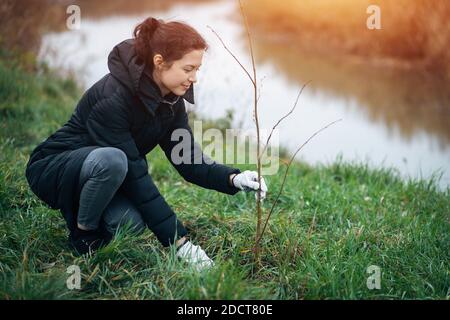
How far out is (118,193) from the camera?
2.28 meters

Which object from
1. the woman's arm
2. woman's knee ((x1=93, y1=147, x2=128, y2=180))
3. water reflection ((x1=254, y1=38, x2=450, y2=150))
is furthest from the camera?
water reflection ((x1=254, y1=38, x2=450, y2=150))

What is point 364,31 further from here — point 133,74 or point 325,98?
point 133,74

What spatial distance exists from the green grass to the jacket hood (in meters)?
0.62

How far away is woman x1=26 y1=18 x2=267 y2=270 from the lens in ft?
6.81

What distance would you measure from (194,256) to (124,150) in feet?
1.80

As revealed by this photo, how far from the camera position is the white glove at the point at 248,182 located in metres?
2.15

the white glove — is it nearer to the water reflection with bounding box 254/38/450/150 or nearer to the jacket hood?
the jacket hood

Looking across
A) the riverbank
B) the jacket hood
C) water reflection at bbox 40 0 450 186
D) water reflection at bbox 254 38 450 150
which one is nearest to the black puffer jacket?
the jacket hood

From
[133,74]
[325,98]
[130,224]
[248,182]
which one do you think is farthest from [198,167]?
[325,98]

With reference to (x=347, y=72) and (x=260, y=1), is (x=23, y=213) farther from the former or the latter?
(x=260, y=1)

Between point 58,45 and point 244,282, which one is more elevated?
point 58,45

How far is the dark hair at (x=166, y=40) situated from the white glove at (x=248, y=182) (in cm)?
58

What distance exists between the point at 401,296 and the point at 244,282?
0.73 metres

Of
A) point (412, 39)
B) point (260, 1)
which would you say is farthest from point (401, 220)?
point (260, 1)
